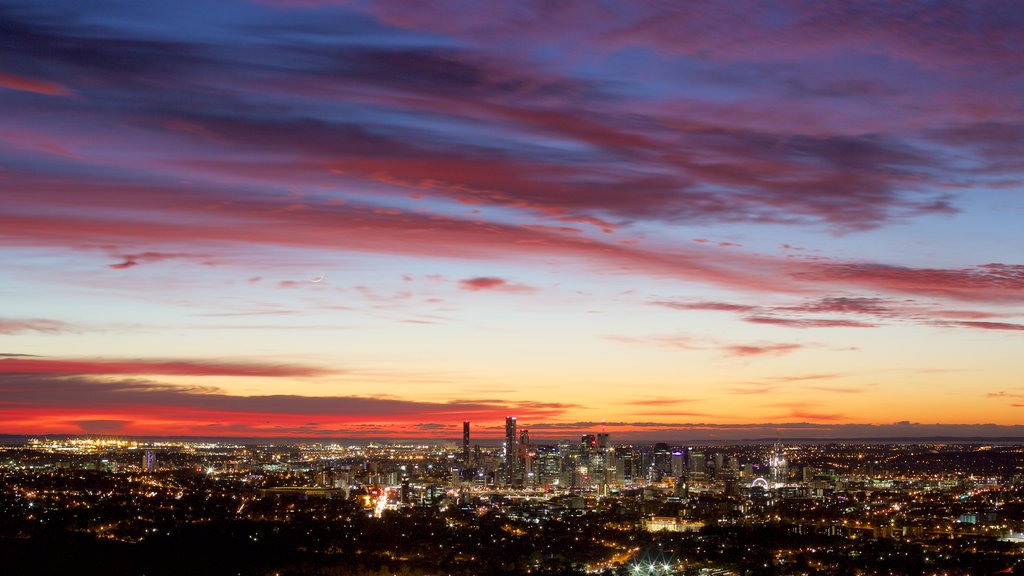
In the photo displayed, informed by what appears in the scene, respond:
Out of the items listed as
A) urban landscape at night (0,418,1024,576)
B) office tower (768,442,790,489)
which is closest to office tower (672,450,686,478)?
urban landscape at night (0,418,1024,576)

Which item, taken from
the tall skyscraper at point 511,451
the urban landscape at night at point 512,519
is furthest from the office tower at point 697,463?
the tall skyscraper at point 511,451

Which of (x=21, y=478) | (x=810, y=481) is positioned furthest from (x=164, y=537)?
(x=810, y=481)

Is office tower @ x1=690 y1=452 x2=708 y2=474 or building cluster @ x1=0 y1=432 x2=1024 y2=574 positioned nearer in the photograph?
building cluster @ x1=0 y1=432 x2=1024 y2=574

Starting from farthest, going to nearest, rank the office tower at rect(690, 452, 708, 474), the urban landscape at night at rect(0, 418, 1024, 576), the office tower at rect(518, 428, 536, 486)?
the office tower at rect(690, 452, 708, 474), the office tower at rect(518, 428, 536, 486), the urban landscape at night at rect(0, 418, 1024, 576)

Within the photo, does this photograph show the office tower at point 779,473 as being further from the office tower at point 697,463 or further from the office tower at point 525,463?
the office tower at point 525,463

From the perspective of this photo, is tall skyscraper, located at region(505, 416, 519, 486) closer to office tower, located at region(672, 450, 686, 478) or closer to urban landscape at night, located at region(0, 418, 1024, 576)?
urban landscape at night, located at region(0, 418, 1024, 576)

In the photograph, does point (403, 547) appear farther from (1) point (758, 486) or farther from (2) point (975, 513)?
(1) point (758, 486)

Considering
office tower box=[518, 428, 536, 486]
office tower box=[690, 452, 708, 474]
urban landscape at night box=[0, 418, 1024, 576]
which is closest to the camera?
urban landscape at night box=[0, 418, 1024, 576]

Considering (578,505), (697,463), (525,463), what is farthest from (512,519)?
(697,463)
